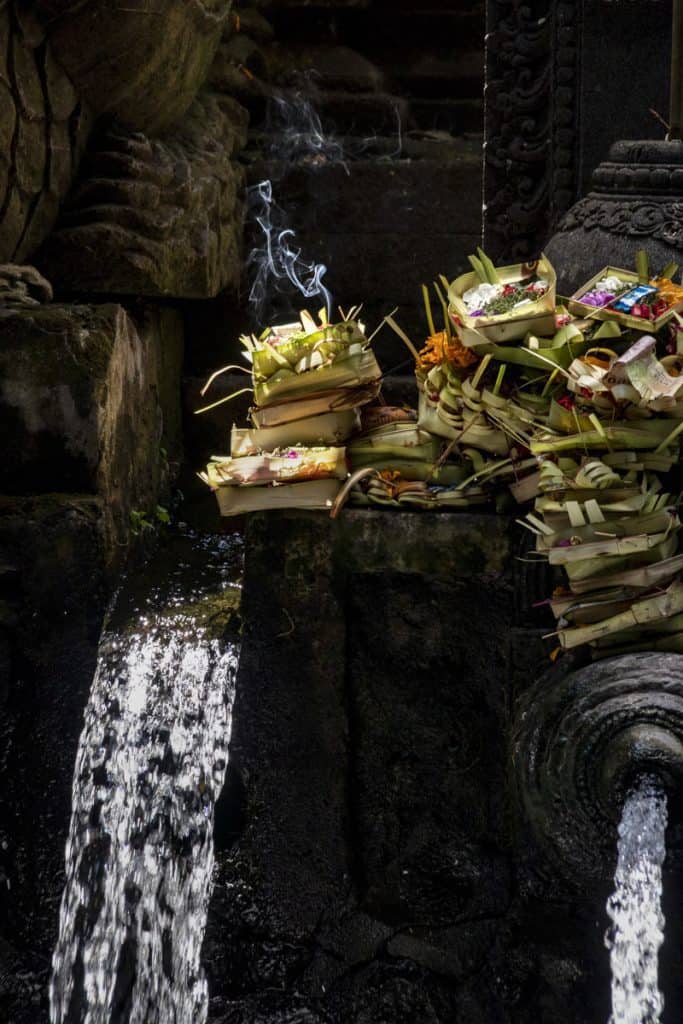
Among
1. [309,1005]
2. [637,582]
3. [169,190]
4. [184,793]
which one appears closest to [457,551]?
[637,582]

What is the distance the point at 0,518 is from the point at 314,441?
893 mm

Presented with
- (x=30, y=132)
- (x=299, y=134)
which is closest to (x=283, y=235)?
(x=299, y=134)

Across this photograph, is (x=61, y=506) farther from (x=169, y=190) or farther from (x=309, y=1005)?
(x=169, y=190)

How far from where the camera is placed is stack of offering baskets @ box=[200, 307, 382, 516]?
371 cm

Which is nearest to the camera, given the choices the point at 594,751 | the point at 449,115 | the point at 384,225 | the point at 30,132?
the point at 594,751

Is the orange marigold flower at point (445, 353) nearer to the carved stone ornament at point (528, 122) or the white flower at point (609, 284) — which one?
the white flower at point (609, 284)

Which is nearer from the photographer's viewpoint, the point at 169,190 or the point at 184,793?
the point at 184,793

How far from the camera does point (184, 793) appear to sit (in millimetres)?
3953

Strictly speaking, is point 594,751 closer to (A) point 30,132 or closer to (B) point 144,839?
(B) point 144,839

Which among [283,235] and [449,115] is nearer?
[283,235]

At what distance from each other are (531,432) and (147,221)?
2307 mm

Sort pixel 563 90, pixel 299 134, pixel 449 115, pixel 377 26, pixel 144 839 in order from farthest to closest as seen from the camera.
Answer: pixel 377 26 → pixel 449 115 → pixel 299 134 → pixel 563 90 → pixel 144 839

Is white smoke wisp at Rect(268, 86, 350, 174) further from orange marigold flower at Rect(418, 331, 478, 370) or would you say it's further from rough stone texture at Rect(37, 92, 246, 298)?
orange marigold flower at Rect(418, 331, 478, 370)

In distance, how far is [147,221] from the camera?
5391 mm
